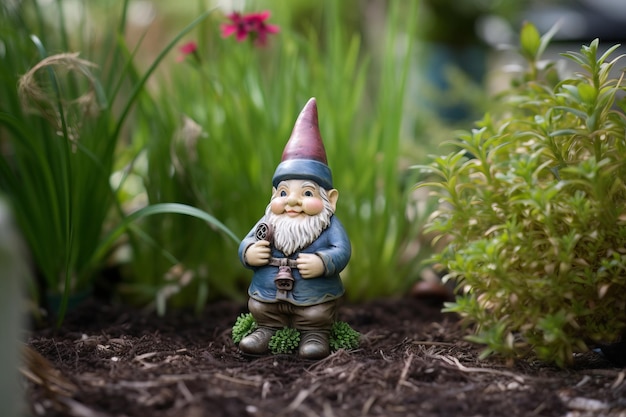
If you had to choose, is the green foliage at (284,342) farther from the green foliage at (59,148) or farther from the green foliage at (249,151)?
the green foliage at (249,151)

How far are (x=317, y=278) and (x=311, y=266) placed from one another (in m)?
0.05

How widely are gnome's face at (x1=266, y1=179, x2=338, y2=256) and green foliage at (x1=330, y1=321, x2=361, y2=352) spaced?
0.84 feet

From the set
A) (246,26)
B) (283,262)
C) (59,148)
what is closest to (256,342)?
(283,262)

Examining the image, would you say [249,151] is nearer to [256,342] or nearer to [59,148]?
[59,148]

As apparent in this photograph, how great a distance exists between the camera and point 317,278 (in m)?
1.59

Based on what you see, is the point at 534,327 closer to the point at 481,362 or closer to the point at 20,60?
the point at 481,362

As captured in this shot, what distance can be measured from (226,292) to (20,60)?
1042 millimetres

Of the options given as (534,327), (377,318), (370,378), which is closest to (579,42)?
(377,318)

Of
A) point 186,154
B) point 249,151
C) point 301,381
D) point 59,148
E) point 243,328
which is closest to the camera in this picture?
point 301,381

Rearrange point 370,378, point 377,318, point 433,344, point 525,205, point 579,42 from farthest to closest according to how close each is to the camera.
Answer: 1. point 579,42
2. point 377,318
3. point 433,344
4. point 525,205
5. point 370,378

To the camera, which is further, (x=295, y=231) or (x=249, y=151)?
(x=249, y=151)

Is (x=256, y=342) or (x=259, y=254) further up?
(x=259, y=254)

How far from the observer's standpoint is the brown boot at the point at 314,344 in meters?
1.55

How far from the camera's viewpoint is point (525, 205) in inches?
59.9
